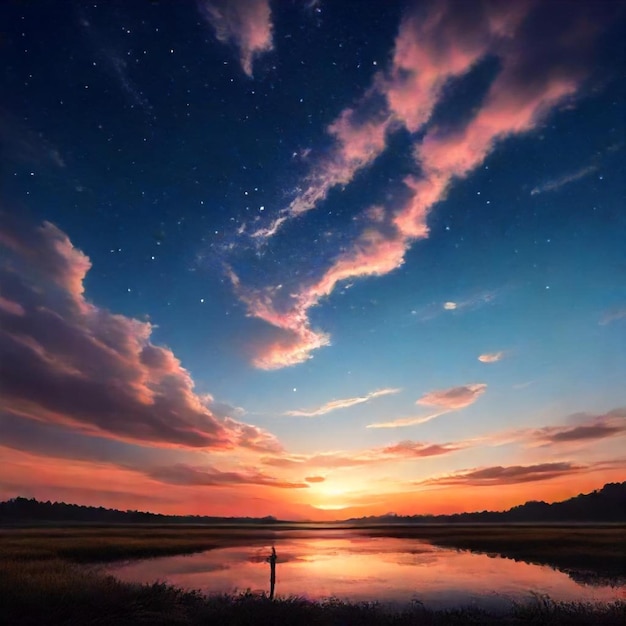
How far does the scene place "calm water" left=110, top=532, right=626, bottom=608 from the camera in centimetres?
2831

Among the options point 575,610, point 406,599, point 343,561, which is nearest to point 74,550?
point 343,561

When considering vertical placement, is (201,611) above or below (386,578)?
below

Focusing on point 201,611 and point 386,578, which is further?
point 386,578

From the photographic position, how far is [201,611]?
65.9ft

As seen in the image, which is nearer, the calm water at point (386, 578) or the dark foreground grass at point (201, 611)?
the dark foreground grass at point (201, 611)

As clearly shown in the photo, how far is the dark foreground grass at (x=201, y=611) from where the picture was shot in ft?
62.4

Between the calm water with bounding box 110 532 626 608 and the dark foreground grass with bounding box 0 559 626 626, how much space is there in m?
5.49

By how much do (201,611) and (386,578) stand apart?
21480mm

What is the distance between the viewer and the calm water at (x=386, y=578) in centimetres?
2831

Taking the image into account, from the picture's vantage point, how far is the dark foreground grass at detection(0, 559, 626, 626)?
19.0m

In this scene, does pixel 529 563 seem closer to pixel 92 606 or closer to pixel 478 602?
pixel 478 602

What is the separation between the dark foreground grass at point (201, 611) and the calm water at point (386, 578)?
549cm

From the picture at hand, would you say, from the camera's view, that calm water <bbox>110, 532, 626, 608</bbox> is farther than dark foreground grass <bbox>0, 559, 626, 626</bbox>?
Yes

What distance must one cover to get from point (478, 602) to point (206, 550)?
47.3 metres
